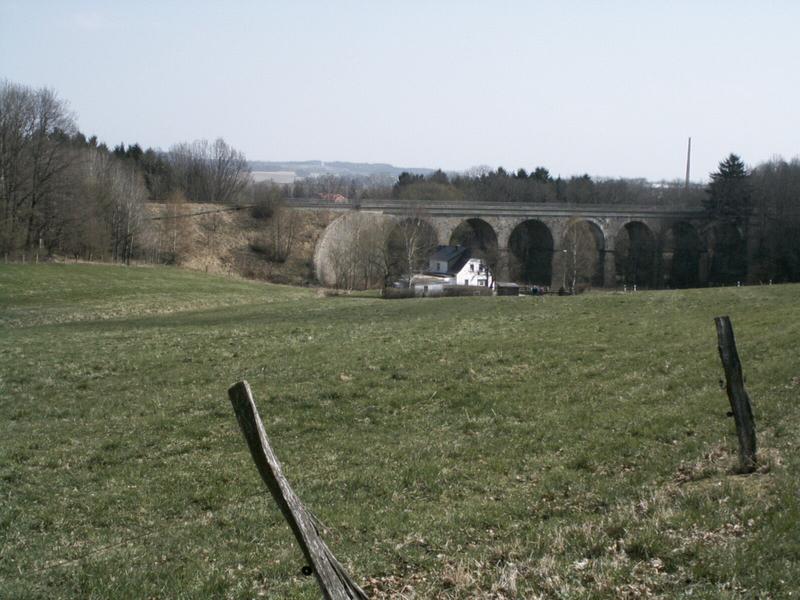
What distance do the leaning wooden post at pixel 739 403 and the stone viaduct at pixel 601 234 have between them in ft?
253

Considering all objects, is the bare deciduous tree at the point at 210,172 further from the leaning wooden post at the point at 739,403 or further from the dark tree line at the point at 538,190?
the leaning wooden post at the point at 739,403

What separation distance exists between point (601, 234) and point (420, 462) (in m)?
93.6

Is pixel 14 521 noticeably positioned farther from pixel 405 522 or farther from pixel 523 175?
pixel 523 175

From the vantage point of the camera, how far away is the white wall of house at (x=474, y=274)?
85938 mm

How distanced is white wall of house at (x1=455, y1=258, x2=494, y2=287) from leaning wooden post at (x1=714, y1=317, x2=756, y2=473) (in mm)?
75539

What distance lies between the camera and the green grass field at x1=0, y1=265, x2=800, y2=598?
6.57 metres

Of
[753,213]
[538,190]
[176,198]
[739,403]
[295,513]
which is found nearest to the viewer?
[295,513]

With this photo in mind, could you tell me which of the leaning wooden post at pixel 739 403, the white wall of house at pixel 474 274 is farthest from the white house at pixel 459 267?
the leaning wooden post at pixel 739 403

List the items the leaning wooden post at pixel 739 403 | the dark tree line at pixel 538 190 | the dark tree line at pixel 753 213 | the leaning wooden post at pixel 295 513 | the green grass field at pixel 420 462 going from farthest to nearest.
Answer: the dark tree line at pixel 538 190, the dark tree line at pixel 753 213, the leaning wooden post at pixel 739 403, the green grass field at pixel 420 462, the leaning wooden post at pixel 295 513

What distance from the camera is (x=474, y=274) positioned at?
88.1 metres

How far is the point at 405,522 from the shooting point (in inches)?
331

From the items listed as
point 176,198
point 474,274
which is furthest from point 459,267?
point 176,198

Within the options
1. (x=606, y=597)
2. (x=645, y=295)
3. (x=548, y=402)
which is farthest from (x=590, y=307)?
(x=606, y=597)

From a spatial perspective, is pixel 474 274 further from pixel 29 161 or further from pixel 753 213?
pixel 29 161
